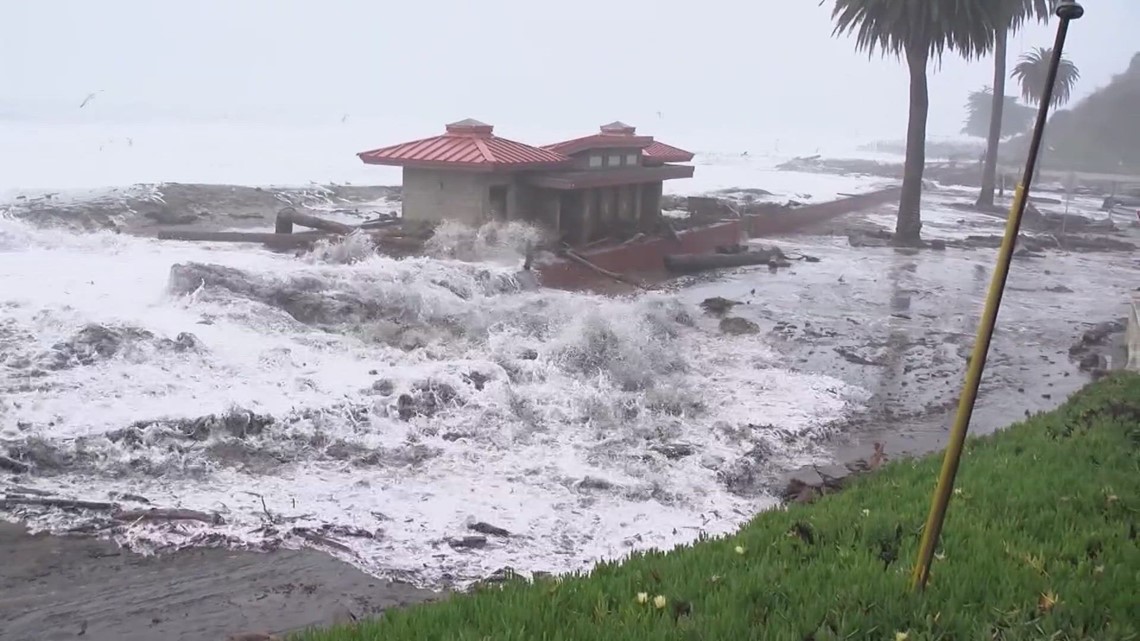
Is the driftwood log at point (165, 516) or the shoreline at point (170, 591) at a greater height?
the driftwood log at point (165, 516)

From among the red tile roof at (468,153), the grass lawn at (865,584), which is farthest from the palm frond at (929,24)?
the grass lawn at (865,584)

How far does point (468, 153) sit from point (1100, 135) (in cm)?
8941

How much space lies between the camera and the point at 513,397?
12.0m

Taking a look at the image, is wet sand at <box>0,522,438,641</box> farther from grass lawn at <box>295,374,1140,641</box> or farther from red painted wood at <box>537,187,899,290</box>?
red painted wood at <box>537,187,899,290</box>

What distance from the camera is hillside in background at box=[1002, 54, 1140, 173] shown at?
86.7 meters

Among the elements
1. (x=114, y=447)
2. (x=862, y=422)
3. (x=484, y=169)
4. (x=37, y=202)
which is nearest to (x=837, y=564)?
(x=114, y=447)

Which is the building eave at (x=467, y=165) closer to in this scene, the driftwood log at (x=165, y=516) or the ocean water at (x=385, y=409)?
the ocean water at (x=385, y=409)

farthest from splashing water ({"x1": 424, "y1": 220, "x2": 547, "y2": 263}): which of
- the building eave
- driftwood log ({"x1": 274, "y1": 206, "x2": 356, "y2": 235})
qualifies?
driftwood log ({"x1": 274, "y1": 206, "x2": 356, "y2": 235})

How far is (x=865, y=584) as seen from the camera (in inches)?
185

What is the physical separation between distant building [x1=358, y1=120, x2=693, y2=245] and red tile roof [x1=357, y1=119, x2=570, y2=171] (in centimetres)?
2

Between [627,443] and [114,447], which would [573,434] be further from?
[114,447]

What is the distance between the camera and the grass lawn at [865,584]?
4289 mm

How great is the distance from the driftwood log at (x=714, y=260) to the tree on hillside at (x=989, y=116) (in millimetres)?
80452

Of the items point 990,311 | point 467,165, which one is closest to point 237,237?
point 467,165
